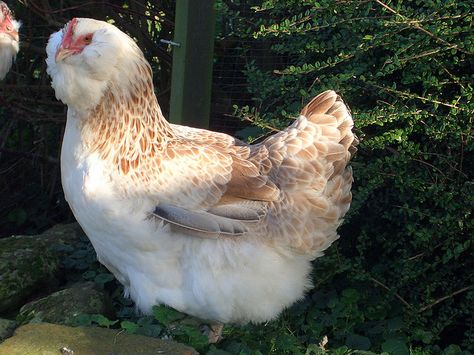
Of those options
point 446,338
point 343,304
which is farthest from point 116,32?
point 446,338

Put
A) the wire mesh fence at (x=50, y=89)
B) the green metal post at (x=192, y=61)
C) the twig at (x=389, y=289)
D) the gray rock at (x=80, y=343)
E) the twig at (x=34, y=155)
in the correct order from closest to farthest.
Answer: the gray rock at (x=80, y=343)
the twig at (x=389, y=289)
the green metal post at (x=192, y=61)
the wire mesh fence at (x=50, y=89)
the twig at (x=34, y=155)

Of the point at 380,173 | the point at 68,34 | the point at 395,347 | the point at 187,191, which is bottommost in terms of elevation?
the point at 395,347

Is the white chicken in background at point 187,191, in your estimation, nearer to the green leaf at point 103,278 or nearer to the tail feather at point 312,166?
the tail feather at point 312,166

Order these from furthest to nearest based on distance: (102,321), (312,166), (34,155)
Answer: (34,155) → (312,166) → (102,321)

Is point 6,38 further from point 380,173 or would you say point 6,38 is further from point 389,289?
point 389,289

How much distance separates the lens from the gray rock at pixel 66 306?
13.0 feet

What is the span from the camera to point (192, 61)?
4.49 meters

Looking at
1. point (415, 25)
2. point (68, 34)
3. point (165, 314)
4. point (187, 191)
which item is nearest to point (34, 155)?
point (68, 34)

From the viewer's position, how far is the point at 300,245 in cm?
353

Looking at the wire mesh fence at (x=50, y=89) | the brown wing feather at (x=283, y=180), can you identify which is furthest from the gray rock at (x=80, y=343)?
the wire mesh fence at (x=50, y=89)

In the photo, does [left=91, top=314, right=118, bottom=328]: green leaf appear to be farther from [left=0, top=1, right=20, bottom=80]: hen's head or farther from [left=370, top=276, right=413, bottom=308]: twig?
[left=0, top=1, right=20, bottom=80]: hen's head

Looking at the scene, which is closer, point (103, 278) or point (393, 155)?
point (393, 155)

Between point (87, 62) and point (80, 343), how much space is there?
124 centimetres

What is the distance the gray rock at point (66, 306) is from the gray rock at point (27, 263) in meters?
0.22
